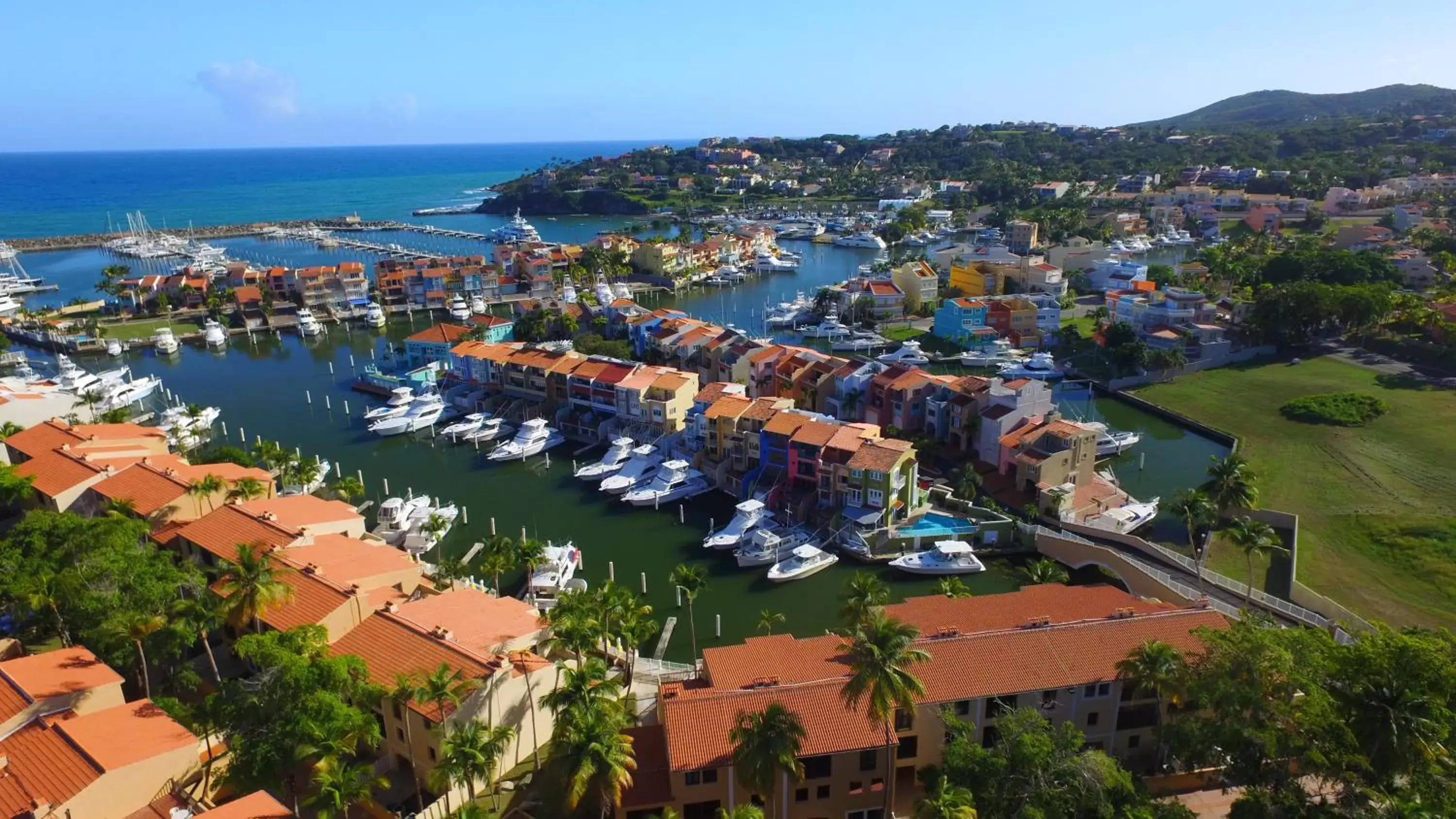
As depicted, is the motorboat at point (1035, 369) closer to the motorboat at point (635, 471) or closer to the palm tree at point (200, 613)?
the motorboat at point (635, 471)

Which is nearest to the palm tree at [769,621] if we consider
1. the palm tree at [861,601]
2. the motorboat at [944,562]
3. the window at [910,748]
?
the palm tree at [861,601]

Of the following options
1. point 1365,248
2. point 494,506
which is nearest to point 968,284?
point 1365,248

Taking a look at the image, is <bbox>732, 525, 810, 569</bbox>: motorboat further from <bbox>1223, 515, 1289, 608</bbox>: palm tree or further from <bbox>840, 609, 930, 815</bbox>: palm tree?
<bbox>840, 609, 930, 815</bbox>: palm tree

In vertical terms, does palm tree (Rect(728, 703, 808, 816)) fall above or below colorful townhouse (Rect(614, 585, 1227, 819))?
above

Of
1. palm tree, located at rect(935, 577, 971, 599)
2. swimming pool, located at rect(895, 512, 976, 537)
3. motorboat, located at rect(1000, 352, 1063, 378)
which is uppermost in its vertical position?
palm tree, located at rect(935, 577, 971, 599)

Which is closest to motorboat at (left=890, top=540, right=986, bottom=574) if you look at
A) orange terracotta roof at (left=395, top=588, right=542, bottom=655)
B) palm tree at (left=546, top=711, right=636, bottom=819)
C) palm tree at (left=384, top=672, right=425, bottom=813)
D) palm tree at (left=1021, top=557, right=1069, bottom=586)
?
palm tree at (left=1021, top=557, right=1069, bottom=586)

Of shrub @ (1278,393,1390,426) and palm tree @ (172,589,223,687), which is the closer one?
palm tree @ (172,589,223,687)

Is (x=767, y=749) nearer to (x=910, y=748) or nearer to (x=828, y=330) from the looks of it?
(x=910, y=748)
